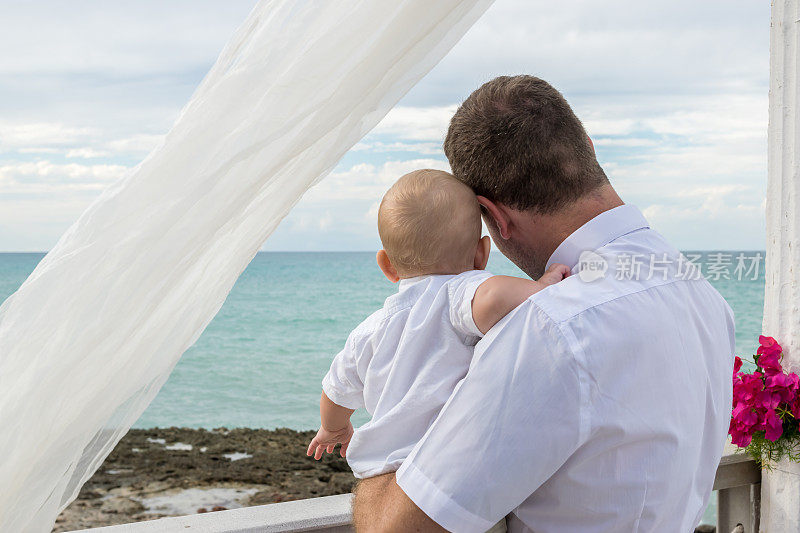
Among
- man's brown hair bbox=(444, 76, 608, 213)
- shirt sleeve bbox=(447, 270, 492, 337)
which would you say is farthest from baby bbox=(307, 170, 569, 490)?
man's brown hair bbox=(444, 76, 608, 213)

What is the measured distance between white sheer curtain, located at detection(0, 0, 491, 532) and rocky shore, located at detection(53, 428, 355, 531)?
723 centimetres

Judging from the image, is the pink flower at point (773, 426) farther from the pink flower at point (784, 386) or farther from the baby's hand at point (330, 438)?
the baby's hand at point (330, 438)

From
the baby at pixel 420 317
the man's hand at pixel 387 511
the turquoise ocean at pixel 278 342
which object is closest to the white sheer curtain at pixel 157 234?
the baby at pixel 420 317

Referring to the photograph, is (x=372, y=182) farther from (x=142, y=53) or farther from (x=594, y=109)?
(x=142, y=53)

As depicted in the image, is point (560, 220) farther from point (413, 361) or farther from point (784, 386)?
point (784, 386)

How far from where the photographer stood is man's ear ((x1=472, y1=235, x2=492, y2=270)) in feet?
4.70

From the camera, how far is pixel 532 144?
115cm

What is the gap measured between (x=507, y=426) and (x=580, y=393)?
109 millimetres

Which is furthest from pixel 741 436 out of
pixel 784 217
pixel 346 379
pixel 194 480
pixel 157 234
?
pixel 194 480

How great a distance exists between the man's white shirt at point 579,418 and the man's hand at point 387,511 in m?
0.02

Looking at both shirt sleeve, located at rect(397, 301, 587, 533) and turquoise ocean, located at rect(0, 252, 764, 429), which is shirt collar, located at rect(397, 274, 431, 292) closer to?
shirt sleeve, located at rect(397, 301, 587, 533)

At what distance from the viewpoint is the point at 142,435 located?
38.9 feet

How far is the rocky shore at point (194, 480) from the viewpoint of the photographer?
27.3 feet

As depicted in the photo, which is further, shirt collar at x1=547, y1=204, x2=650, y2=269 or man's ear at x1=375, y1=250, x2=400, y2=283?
man's ear at x1=375, y1=250, x2=400, y2=283
